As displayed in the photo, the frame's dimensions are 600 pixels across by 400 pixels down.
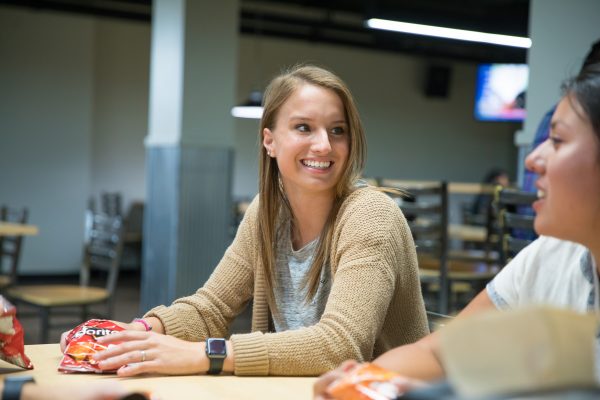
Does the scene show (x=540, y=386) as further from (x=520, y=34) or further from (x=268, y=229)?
(x=520, y=34)

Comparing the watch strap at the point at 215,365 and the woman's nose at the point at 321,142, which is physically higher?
the woman's nose at the point at 321,142

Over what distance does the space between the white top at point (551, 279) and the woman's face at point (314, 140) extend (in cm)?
57

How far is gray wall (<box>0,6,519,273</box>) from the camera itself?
352 inches

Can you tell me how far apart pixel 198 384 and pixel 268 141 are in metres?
0.82

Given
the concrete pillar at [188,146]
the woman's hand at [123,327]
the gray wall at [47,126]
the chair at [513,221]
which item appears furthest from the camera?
the gray wall at [47,126]

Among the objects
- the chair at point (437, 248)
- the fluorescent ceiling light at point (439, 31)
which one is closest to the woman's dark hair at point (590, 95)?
the chair at point (437, 248)

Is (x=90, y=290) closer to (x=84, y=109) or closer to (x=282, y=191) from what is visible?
(x=282, y=191)

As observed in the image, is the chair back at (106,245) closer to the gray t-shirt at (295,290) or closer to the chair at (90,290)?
the chair at (90,290)

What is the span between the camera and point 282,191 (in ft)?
6.66

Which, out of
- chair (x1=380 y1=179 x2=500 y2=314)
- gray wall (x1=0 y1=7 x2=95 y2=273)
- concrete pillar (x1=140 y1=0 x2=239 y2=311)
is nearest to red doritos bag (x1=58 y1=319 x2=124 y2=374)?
chair (x1=380 y1=179 x2=500 y2=314)

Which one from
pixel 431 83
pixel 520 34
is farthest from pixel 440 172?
pixel 520 34

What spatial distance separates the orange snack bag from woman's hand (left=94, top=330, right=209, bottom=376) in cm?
39

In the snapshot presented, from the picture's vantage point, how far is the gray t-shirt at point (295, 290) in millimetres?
1823

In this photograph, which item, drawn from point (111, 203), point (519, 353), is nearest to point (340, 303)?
point (519, 353)
